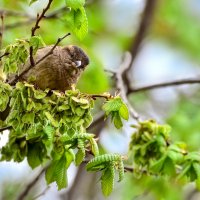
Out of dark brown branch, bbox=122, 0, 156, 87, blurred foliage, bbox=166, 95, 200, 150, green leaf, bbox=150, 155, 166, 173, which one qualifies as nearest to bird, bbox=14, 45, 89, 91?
green leaf, bbox=150, 155, 166, 173

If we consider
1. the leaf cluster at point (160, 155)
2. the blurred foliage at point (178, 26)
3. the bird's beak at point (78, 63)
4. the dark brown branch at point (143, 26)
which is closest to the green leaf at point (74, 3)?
the bird's beak at point (78, 63)

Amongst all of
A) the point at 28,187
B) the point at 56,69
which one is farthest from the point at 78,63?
the point at 28,187

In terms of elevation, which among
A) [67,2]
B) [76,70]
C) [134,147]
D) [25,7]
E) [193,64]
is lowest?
[193,64]

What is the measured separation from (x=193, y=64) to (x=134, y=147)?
471 cm

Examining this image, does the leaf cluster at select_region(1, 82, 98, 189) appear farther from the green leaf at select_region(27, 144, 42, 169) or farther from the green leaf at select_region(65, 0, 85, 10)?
the green leaf at select_region(65, 0, 85, 10)

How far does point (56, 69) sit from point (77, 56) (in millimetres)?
139

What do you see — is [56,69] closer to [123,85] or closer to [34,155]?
[34,155]

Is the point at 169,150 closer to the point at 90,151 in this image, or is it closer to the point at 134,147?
the point at 134,147

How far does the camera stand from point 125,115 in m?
2.80

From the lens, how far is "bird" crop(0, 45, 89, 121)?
9.64 ft

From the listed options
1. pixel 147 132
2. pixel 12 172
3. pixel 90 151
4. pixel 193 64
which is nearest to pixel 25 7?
pixel 12 172

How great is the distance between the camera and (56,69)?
308cm

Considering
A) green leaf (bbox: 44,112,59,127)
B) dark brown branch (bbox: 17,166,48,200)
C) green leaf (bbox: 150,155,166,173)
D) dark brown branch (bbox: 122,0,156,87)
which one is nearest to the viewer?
green leaf (bbox: 44,112,59,127)

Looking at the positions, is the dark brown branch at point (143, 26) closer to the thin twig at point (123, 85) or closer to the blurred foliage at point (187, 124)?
the blurred foliage at point (187, 124)
